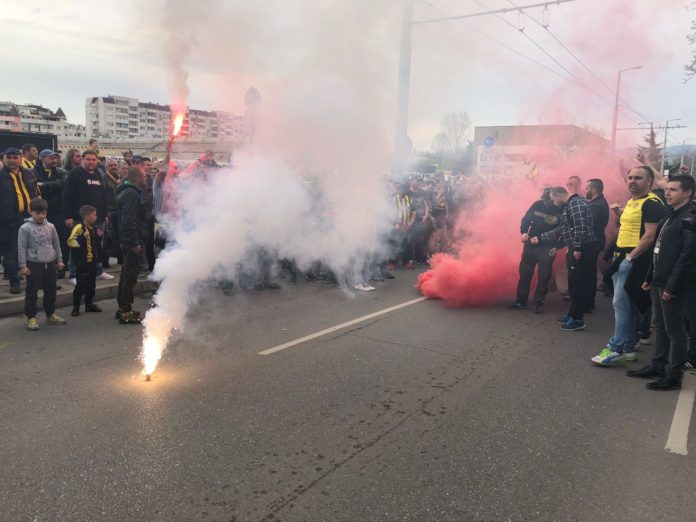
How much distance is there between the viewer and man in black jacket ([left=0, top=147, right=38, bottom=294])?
718cm

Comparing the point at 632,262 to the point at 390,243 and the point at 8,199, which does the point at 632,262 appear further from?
the point at 8,199

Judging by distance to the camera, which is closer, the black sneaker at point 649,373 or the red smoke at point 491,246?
the black sneaker at point 649,373

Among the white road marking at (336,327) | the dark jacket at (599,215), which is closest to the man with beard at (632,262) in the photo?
the dark jacket at (599,215)

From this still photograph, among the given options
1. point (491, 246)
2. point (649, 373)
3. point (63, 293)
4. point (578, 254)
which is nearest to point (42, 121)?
point (63, 293)

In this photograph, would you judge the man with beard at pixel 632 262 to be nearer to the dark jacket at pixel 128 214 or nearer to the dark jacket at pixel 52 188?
the dark jacket at pixel 128 214

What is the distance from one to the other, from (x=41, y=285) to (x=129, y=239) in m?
1.17

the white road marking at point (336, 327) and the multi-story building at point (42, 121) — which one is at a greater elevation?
the multi-story building at point (42, 121)

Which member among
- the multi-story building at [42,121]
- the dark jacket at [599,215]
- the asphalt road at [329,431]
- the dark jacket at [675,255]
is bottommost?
the asphalt road at [329,431]

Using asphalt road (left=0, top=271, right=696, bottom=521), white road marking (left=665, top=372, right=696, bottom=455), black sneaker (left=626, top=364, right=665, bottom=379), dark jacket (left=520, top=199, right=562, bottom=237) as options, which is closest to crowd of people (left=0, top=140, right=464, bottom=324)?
asphalt road (left=0, top=271, right=696, bottom=521)

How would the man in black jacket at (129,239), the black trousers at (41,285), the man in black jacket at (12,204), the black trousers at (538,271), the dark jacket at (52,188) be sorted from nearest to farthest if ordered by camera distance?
the black trousers at (41,285) < the man in black jacket at (129,239) < the man in black jacket at (12,204) < the black trousers at (538,271) < the dark jacket at (52,188)

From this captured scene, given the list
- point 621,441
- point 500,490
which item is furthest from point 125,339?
point 621,441

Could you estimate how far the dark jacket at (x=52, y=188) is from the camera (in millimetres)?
8125

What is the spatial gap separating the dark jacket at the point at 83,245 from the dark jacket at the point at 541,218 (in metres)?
6.22

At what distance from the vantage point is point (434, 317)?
7.02m
